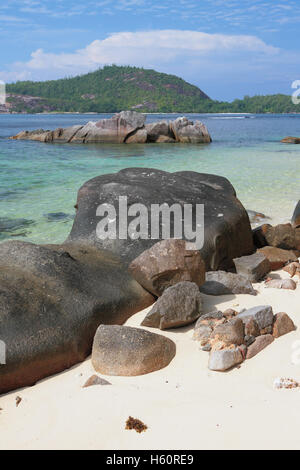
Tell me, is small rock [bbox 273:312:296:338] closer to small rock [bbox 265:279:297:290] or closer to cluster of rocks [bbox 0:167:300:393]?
cluster of rocks [bbox 0:167:300:393]

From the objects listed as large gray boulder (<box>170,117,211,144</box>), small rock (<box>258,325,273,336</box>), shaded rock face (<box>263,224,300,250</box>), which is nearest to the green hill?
large gray boulder (<box>170,117,211,144</box>)

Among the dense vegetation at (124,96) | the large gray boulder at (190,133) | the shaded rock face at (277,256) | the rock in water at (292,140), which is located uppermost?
the dense vegetation at (124,96)

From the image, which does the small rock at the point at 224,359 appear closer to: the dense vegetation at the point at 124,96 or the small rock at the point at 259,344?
the small rock at the point at 259,344

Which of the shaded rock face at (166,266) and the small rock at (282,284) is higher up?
the shaded rock face at (166,266)

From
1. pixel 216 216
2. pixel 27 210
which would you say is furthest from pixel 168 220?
pixel 27 210

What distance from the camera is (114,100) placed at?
12706cm

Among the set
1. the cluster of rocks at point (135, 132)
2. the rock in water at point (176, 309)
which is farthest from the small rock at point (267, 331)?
the cluster of rocks at point (135, 132)

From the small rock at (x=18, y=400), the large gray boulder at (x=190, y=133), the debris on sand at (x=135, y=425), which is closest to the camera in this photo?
the debris on sand at (x=135, y=425)

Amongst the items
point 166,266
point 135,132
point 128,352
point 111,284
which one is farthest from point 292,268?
point 135,132

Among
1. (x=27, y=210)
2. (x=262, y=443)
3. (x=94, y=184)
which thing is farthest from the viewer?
(x=27, y=210)

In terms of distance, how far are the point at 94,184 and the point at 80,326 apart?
2.90 m

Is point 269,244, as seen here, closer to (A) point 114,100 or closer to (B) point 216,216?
(B) point 216,216

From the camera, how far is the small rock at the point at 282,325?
365 cm

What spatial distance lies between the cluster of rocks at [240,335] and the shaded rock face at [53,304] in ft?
2.89
